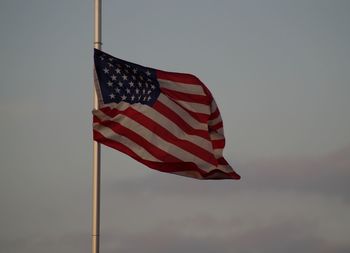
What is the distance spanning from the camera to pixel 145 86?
20.6m

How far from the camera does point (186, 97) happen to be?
21469mm

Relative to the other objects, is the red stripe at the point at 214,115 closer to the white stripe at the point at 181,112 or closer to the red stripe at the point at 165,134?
the white stripe at the point at 181,112

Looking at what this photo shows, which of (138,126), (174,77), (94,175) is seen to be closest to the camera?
(94,175)

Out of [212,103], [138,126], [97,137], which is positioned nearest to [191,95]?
[212,103]

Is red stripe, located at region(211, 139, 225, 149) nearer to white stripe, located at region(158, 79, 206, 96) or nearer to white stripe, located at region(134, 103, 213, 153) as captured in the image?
white stripe, located at region(134, 103, 213, 153)

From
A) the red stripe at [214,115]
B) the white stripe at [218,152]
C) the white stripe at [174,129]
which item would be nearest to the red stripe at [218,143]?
the white stripe at [218,152]

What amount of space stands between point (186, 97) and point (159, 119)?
4.84 ft

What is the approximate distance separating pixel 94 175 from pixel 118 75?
Result: 324 cm

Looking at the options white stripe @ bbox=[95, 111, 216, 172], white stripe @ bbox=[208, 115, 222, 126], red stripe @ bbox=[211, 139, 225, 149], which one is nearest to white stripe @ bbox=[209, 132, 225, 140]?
red stripe @ bbox=[211, 139, 225, 149]

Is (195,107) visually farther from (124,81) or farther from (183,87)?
(124,81)

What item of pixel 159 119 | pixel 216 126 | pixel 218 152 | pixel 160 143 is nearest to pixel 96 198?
pixel 160 143

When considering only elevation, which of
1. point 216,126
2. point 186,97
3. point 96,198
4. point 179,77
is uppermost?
point 179,77

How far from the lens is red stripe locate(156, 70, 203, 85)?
21125 mm

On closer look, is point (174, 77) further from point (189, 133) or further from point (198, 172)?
point (198, 172)
